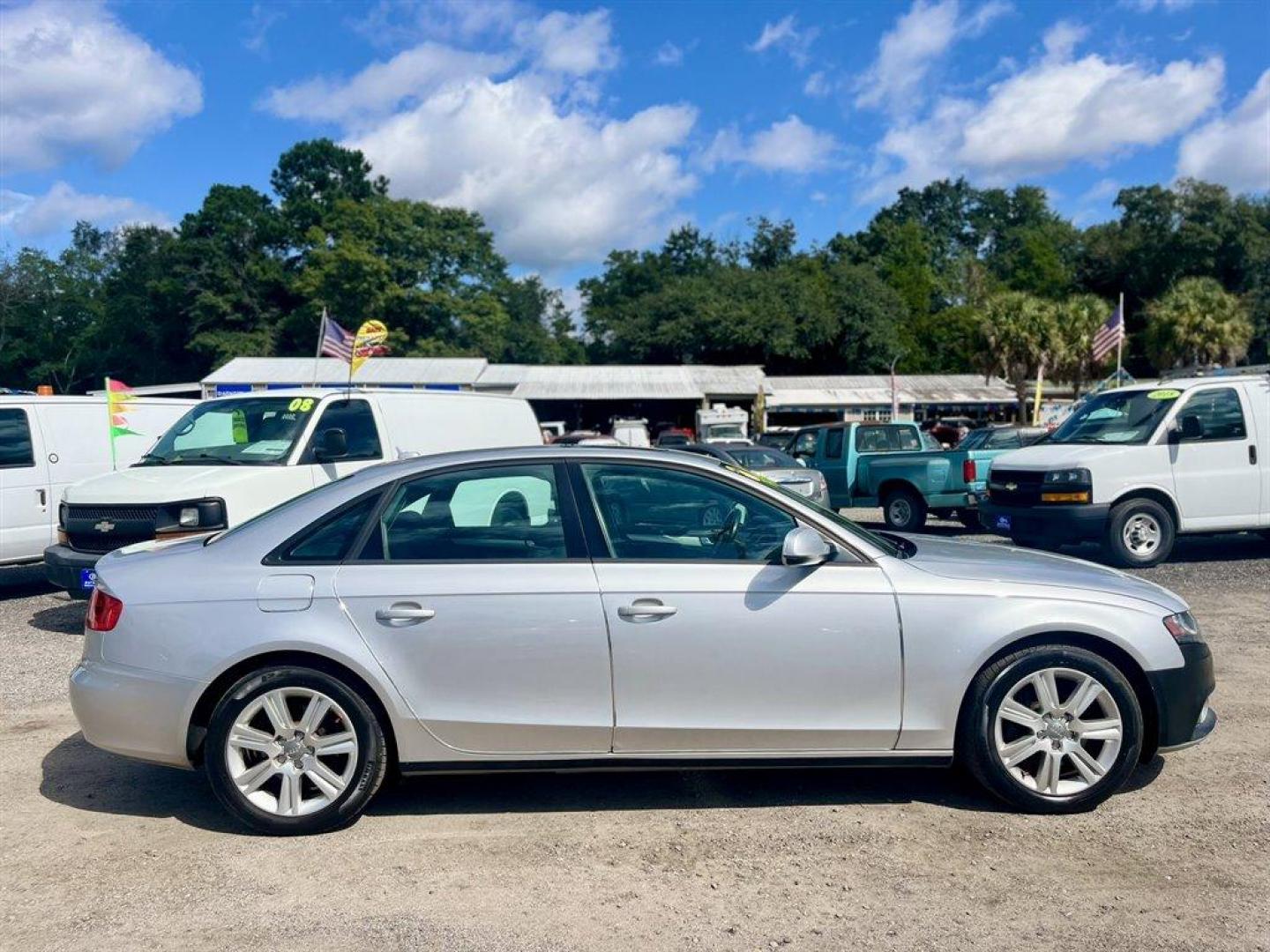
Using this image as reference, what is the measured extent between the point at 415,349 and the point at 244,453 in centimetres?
5384

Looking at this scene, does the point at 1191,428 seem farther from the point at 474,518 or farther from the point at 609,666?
the point at 474,518

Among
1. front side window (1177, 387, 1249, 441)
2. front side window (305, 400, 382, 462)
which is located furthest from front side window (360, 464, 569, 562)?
front side window (1177, 387, 1249, 441)

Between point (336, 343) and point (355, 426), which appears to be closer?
point (355, 426)

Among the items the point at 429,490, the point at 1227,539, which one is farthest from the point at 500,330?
the point at 429,490

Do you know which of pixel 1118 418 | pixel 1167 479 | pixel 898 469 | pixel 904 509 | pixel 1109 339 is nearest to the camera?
pixel 1167 479

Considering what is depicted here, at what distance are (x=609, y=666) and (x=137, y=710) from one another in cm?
200

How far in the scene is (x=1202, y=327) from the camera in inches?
1577

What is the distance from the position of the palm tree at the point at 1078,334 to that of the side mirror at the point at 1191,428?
1241 inches

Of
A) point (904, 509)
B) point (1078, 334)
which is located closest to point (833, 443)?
point (904, 509)

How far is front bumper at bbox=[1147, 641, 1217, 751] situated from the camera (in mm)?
4363

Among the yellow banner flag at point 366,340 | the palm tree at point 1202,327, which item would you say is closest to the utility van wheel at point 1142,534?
the yellow banner flag at point 366,340

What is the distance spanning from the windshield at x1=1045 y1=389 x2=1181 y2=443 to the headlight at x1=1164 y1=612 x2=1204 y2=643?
7.09 metres

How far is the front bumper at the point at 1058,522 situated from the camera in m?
10.7

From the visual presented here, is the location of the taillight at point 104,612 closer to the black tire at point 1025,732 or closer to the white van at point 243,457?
the white van at point 243,457
